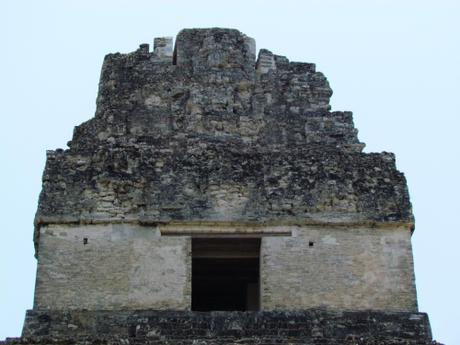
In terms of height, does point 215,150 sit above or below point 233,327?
above

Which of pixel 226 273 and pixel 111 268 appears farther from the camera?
pixel 226 273

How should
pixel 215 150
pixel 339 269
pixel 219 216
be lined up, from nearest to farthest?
pixel 339 269 < pixel 219 216 < pixel 215 150

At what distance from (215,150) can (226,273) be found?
302cm

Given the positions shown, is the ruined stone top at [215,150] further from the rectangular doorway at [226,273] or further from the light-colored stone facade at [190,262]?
the rectangular doorway at [226,273]

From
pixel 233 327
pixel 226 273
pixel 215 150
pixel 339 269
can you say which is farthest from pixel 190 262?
pixel 226 273

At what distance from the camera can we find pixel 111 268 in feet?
55.8

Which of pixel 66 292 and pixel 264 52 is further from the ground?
pixel 264 52

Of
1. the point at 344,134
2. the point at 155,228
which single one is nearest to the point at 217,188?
the point at 155,228

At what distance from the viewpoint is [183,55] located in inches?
762

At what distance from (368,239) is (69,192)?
413 centimetres

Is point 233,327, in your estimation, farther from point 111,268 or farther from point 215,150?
point 215,150

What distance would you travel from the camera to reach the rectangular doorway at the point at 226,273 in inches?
713

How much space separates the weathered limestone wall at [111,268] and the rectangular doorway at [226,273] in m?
0.72

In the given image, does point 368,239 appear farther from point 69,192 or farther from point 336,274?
point 69,192
